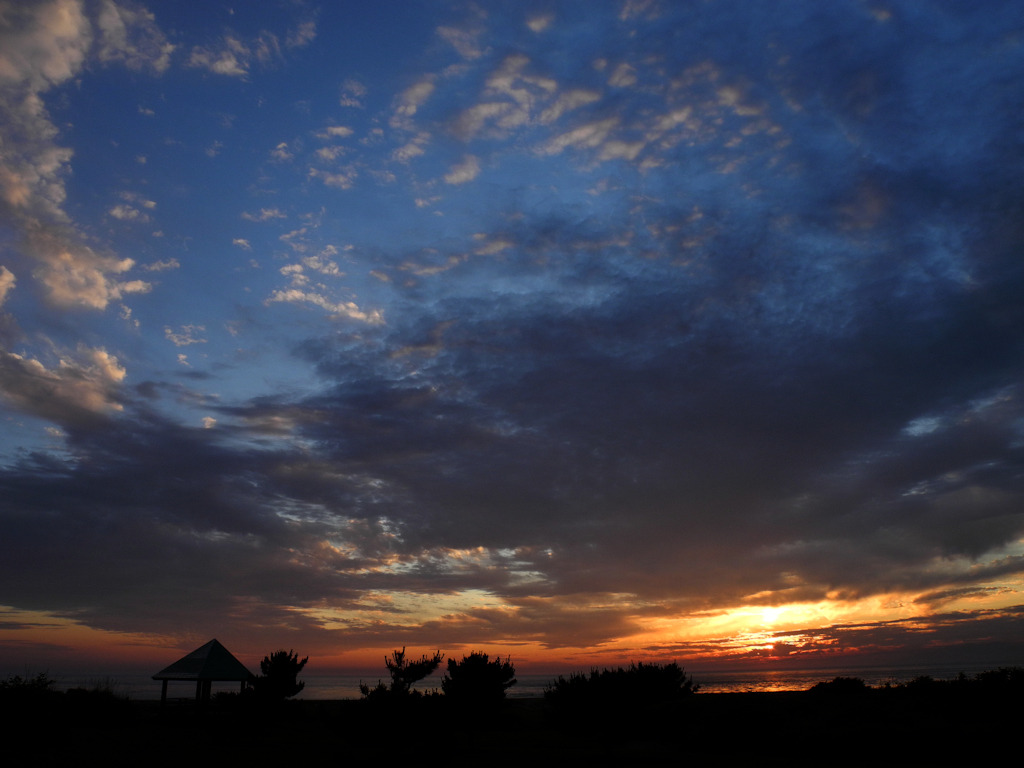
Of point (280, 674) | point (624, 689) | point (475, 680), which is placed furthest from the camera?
point (280, 674)

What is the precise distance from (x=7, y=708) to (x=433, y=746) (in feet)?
58.0

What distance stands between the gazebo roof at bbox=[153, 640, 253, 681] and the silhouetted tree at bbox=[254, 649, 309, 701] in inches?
169

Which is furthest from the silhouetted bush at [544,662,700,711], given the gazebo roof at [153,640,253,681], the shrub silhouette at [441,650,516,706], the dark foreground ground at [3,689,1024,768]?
the gazebo roof at [153,640,253,681]

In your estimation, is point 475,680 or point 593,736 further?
point 475,680

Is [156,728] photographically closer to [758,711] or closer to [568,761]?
[568,761]

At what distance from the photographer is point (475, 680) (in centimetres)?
3117

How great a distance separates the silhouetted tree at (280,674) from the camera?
130 ft

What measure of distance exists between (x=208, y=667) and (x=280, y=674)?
7330 millimetres

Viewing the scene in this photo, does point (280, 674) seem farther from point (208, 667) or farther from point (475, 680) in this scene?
point (475, 680)

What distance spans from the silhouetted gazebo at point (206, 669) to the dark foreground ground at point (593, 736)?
1.91m

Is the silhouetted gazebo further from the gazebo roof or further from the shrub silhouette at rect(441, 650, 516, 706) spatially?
the shrub silhouette at rect(441, 650, 516, 706)

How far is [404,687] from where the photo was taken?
2402cm

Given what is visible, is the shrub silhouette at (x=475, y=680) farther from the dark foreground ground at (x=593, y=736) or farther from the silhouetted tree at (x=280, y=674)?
the silhouetted tree at (x=280, y=674)

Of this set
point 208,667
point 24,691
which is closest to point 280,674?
point 208,667
